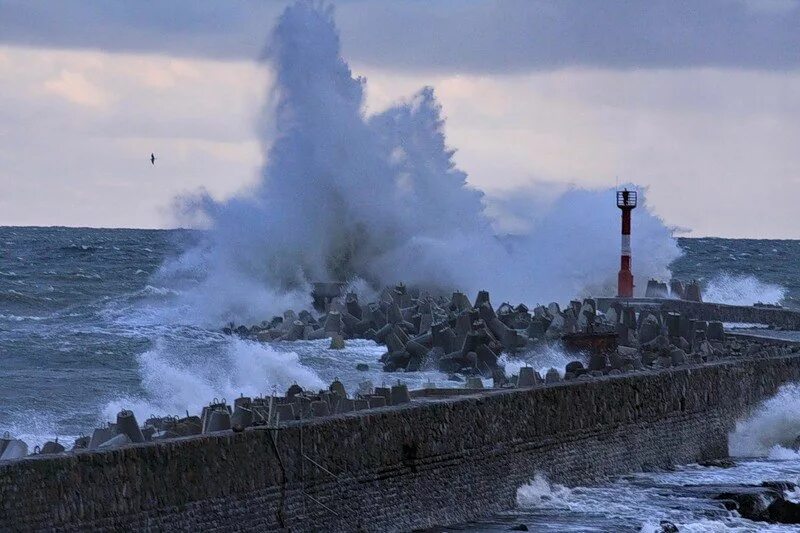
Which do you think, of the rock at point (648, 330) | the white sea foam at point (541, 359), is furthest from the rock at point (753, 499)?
the rock at point (648, 330)

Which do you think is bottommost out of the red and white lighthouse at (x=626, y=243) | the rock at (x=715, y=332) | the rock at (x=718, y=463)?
the rock at (x=718, y=463)

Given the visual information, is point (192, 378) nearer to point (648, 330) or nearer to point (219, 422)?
point (648, 330)

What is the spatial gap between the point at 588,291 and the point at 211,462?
2555 cm

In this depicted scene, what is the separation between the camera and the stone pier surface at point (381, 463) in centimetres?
740

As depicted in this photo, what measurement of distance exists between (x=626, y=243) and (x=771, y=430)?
13193 mm

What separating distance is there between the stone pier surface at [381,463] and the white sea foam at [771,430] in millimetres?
726

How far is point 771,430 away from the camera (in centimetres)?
1409

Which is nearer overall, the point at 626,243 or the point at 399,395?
the point at 399,395

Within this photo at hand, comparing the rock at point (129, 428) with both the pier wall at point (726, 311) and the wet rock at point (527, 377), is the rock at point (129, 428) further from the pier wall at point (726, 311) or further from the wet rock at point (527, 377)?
the pier wall at point (726, 311)

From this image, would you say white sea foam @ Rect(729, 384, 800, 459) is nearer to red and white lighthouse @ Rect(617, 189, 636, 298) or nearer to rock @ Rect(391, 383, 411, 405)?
rock @ Rect(391, 383, 411, 405)

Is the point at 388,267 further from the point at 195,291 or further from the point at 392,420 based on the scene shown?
the point at 392,420

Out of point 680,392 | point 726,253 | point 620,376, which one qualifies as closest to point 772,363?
point 680,392

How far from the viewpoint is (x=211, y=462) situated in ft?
26.2

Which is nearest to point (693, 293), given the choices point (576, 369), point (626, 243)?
point (626, 243)
